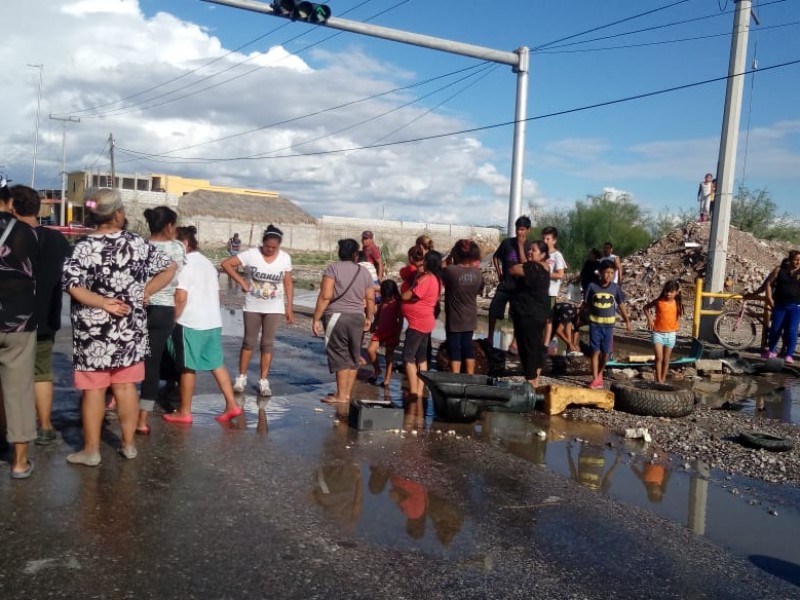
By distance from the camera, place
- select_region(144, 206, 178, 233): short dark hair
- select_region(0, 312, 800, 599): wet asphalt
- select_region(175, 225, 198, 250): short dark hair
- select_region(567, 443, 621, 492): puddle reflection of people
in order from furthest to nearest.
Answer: select_region(175, 225, 198, 250): short dark hair → select_region(144, 206, 178, 233): short dark hair → select_region(567, 443, 621, 492): puddle reflection of people → select_region(0, 312, 800, 599): wet asphalt

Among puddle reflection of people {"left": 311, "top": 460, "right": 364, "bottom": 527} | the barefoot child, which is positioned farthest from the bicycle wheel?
puddle reflection of people {"left": 311, "top": 460, "right": 364, "bottom": 527}

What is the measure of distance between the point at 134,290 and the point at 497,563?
3.09 m

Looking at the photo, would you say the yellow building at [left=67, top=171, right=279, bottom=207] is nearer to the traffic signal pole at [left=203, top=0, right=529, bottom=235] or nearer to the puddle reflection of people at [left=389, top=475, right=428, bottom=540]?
the traffic signal pole at [left=203, top=0, right=529, bottom=235]

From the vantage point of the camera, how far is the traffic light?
1219cm

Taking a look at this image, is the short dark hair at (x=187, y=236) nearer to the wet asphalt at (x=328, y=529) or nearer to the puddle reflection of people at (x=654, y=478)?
the wet asphalt at (x=328, y=529)

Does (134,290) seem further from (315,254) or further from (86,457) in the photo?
(315,254)

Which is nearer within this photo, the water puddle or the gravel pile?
the water puddle

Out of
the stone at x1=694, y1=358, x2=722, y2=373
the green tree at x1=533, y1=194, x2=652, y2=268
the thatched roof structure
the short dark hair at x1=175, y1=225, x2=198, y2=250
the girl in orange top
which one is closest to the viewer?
the short dark hair at x1=175, y1=225, x2=198, y2=250

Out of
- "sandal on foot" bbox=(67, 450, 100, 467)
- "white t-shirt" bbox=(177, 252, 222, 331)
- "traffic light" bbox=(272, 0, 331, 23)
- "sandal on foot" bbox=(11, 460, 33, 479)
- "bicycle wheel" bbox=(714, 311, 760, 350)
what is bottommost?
"sandal on foot" bbox=(11, 460, 33, 479)

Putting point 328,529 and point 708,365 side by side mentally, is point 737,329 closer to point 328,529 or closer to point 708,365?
point 708,365

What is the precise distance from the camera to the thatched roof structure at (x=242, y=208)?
55.5 meters

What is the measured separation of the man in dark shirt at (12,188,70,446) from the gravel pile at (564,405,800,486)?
5.15 meters

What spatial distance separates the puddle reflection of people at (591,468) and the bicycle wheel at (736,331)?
8.60m

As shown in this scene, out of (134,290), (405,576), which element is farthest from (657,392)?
(134,290)
